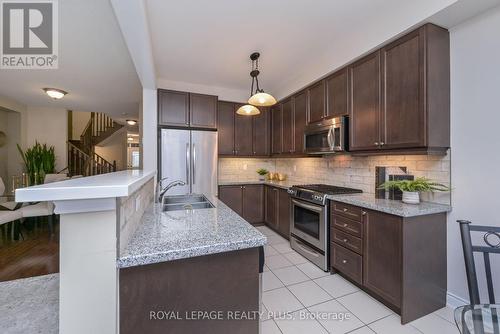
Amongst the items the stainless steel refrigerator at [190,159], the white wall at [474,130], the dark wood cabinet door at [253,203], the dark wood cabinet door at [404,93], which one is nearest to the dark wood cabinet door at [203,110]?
the stainless steel refrigerator at [190,159]

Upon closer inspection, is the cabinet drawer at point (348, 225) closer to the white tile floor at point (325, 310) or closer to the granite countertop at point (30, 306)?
the white tile floor at point (325, 310)

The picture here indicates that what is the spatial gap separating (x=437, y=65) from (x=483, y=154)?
0.84 meters

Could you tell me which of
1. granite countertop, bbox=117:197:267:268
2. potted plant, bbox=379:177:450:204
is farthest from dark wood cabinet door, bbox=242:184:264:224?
granite countertop, bbox=117:197:267:268

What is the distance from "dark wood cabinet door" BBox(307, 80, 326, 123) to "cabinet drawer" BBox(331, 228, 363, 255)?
59.8 inches

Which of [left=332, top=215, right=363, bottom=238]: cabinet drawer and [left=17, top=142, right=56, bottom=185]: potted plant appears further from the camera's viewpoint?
[left=17, top=142, right=56, bottom=185]: potted plant

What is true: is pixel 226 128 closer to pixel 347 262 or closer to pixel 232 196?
pixel 232 196

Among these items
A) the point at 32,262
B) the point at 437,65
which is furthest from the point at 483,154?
the point at 32,262

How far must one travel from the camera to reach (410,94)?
193 cm

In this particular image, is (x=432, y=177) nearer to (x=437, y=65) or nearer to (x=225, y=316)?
(x=437, y=65)

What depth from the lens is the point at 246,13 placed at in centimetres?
209

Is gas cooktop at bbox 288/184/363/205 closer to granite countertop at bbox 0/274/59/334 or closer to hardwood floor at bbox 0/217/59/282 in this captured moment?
granite countertop at bbox 0/274/59/334

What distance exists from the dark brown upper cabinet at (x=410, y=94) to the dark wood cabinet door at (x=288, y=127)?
4.74ft

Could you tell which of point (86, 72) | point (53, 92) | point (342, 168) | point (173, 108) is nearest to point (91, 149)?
point (53, 92)

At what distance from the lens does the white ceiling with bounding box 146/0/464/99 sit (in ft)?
6.46
